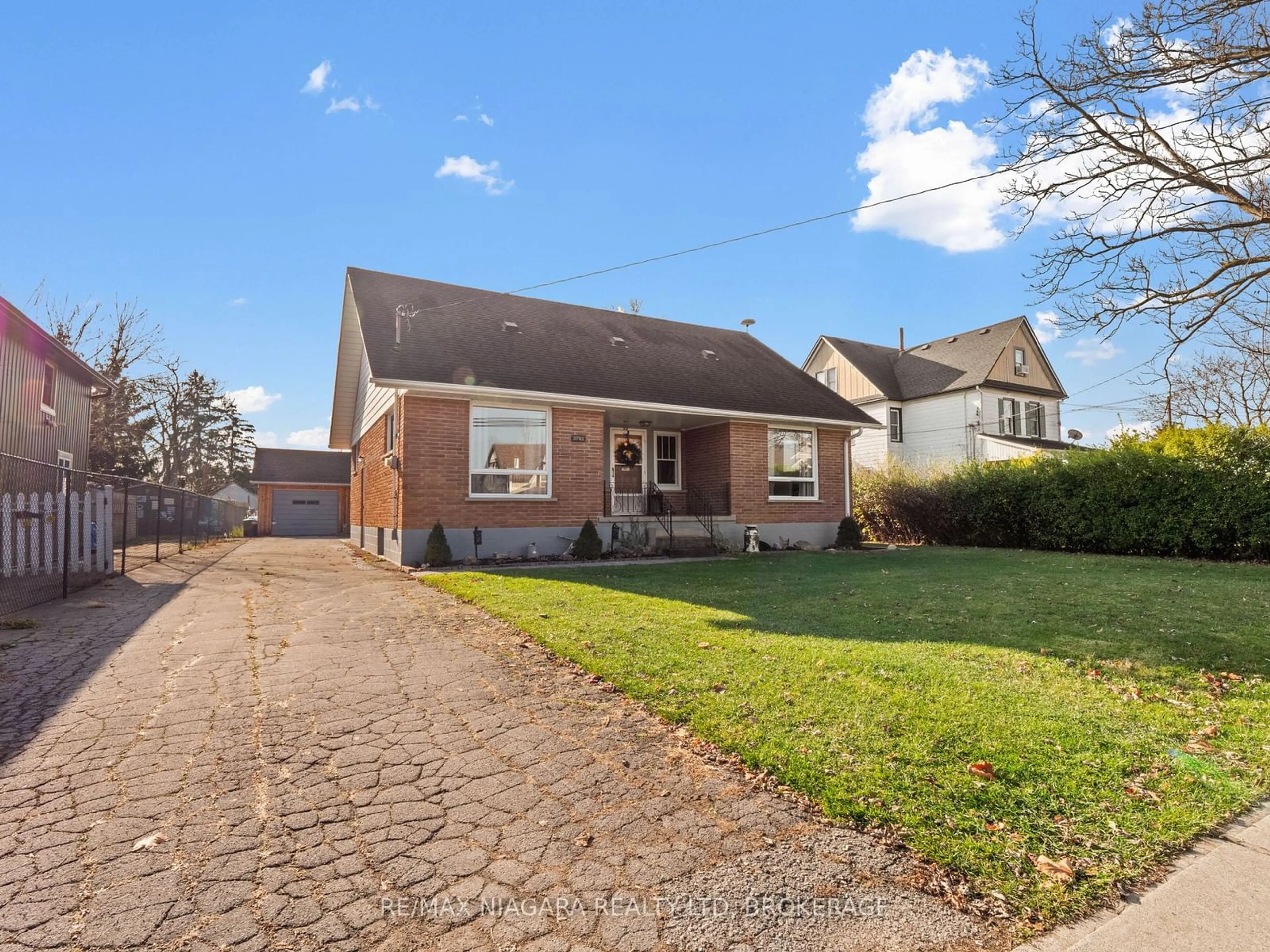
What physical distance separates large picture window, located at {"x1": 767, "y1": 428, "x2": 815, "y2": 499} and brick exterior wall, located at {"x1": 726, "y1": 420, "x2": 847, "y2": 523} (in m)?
0.17

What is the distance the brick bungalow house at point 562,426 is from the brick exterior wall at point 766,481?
0.04 m

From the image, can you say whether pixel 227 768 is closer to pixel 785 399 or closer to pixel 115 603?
pixel 115 603

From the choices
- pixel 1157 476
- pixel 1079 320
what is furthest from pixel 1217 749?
pixel 1157 476

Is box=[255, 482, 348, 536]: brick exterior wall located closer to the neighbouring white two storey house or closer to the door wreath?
the door wreath

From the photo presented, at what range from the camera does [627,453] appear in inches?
640

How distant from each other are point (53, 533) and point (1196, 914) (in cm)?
1262

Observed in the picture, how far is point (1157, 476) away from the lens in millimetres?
12906

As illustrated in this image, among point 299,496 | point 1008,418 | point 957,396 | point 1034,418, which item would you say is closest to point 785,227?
point 957,396

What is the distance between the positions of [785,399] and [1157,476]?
27.0 ft

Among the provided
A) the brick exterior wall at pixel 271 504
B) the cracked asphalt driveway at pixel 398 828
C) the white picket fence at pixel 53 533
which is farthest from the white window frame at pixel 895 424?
the brick exterior wall at pixel 271 504

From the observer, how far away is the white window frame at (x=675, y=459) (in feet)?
54.6

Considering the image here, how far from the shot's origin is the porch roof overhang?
1170cm

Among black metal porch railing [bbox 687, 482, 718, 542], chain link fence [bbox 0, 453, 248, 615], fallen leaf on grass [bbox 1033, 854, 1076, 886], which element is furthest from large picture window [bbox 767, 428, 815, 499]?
fallen leaf on grass [bbox 1033, 854, 1076, 886]

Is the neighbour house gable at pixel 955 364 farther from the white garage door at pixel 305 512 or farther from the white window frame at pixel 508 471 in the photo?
the white garage door at pixel 305 512
